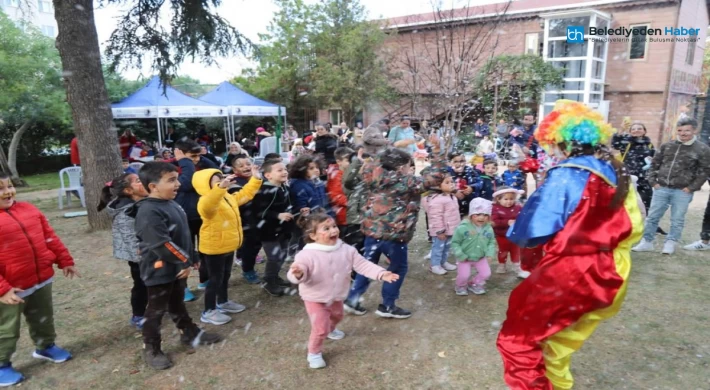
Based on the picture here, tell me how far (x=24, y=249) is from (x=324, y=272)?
2195 millimetres

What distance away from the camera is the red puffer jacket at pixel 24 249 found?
3234 mm

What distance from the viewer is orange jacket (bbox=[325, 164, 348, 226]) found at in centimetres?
545

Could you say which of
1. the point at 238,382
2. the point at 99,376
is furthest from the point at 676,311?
the point at 99,376

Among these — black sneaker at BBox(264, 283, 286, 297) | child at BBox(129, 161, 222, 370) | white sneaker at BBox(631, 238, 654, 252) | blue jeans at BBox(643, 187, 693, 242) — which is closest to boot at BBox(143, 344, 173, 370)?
child at BBox(129, 161, 222, 370)

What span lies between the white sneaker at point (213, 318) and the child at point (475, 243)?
237cm

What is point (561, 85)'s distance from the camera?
20125mm

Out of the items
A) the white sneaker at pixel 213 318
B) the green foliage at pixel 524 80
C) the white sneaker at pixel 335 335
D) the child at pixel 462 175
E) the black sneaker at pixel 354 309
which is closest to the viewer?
the white sneaker at pixel 335 335

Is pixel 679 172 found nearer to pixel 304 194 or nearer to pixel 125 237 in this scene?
pixel 304 194

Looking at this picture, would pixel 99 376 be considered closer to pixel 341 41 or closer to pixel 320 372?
pixel 320 372

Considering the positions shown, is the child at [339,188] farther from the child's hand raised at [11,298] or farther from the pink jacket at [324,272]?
the child's hand raised at [11,298]

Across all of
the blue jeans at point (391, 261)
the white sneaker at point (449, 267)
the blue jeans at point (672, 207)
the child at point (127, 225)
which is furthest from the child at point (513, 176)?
the child at point (127, 225)

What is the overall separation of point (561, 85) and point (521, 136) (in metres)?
15.0

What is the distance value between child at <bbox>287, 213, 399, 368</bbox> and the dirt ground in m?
0.32

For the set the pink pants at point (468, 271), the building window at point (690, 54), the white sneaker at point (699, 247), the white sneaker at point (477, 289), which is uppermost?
the building window at point (690, 54)
